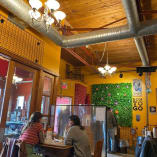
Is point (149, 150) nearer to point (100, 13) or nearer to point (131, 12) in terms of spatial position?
point (131, 12)

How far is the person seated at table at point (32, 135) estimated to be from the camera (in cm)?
303

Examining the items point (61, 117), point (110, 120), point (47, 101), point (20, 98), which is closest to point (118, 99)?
point (110, 120)

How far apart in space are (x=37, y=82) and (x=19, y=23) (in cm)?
158

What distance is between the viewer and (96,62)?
29.9 feet

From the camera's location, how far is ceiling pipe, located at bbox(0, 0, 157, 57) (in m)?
3.16

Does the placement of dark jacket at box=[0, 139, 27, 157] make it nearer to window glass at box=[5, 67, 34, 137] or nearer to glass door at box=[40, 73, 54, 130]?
window glass at box=[5, 67, 34, 137]

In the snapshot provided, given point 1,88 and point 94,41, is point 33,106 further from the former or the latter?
point 94,41

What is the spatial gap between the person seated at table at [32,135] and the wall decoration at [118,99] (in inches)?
231

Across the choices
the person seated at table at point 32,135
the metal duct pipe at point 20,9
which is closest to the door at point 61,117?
the person seated at table at point 32,135

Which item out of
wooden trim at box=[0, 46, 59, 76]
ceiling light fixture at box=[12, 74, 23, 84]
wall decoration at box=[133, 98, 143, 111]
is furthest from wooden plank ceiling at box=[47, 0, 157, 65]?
wall decoration at box=[133, 98, 143, 111]

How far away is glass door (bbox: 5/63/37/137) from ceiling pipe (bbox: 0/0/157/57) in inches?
41.4

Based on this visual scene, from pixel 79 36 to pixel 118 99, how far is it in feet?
16.8

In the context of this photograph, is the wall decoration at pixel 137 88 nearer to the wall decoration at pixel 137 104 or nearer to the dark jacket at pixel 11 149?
the wall decoration at pixel 137 104

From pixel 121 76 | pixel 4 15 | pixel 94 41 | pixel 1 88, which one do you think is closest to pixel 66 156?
pixel 1 88
